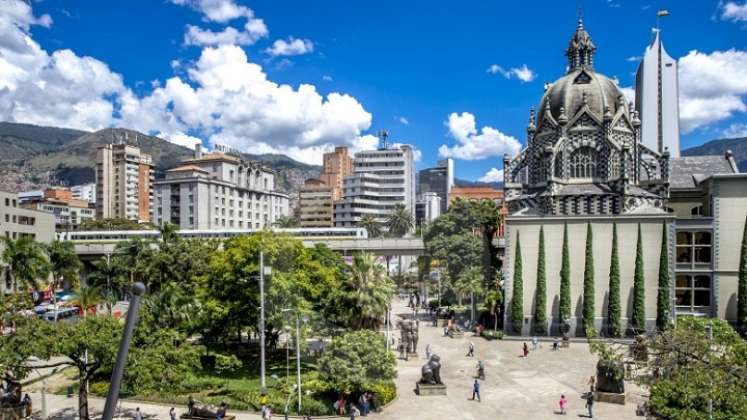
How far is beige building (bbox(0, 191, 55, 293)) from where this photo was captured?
7212 centimetres

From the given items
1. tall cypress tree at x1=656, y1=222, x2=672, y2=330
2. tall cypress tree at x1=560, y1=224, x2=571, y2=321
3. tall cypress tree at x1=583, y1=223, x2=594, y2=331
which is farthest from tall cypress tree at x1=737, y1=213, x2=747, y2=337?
tall cypress tree at x1=560, y1=224, x2=571, y2=321

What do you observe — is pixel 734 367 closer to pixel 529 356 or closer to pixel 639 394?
pixel 639 394

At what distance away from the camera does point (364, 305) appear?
38.7 m

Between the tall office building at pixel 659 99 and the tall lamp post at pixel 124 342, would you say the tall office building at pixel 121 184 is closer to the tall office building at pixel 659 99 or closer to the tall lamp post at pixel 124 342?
the tall office building at pixel 659 99

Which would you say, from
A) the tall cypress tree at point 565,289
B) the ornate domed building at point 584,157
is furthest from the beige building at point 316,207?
the tall cypress tree at point 565,289

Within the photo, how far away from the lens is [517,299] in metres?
55.3

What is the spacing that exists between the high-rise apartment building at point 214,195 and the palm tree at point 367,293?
328ft

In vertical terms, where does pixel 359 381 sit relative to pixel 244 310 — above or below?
below

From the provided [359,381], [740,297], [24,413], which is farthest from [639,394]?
[24,413]

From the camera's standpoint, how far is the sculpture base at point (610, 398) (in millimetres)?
33750

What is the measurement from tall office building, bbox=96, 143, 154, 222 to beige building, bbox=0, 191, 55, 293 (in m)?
107

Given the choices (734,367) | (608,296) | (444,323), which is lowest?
(444,323)

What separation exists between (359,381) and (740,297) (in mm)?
42767

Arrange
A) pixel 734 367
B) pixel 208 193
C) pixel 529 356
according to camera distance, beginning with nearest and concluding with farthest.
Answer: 1. pixel 734 367
2. pixel 529 356
3. pixel 208 193
